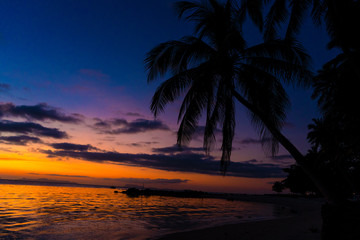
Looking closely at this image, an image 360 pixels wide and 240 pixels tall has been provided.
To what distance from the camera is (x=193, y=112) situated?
347 inches

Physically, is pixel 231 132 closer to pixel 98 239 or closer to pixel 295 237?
pixel 295 237

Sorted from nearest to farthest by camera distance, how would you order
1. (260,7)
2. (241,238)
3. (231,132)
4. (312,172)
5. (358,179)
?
(312,172) < (260,7) < (231,132) < (241,238) < (358,179)

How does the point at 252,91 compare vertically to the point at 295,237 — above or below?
above

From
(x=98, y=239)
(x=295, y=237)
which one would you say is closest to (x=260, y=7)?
(x=295, y=237)

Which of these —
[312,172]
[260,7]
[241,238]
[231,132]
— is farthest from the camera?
[241,238]

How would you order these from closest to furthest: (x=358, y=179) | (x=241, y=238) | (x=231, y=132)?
(x=231, y=132)
(x=241, y=238)
(x=358, y=179)

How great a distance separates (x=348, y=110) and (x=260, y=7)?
458 centimetres

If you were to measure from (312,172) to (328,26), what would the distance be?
4.98 metres

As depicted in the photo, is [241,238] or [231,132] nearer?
[231,132]

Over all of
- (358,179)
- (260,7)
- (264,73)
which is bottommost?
(358,179)

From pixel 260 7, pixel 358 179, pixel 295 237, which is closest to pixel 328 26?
pixel 260 7

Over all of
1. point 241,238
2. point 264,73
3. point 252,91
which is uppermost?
point 264,73

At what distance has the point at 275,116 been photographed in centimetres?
869

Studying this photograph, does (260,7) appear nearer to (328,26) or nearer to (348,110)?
(328,26)
